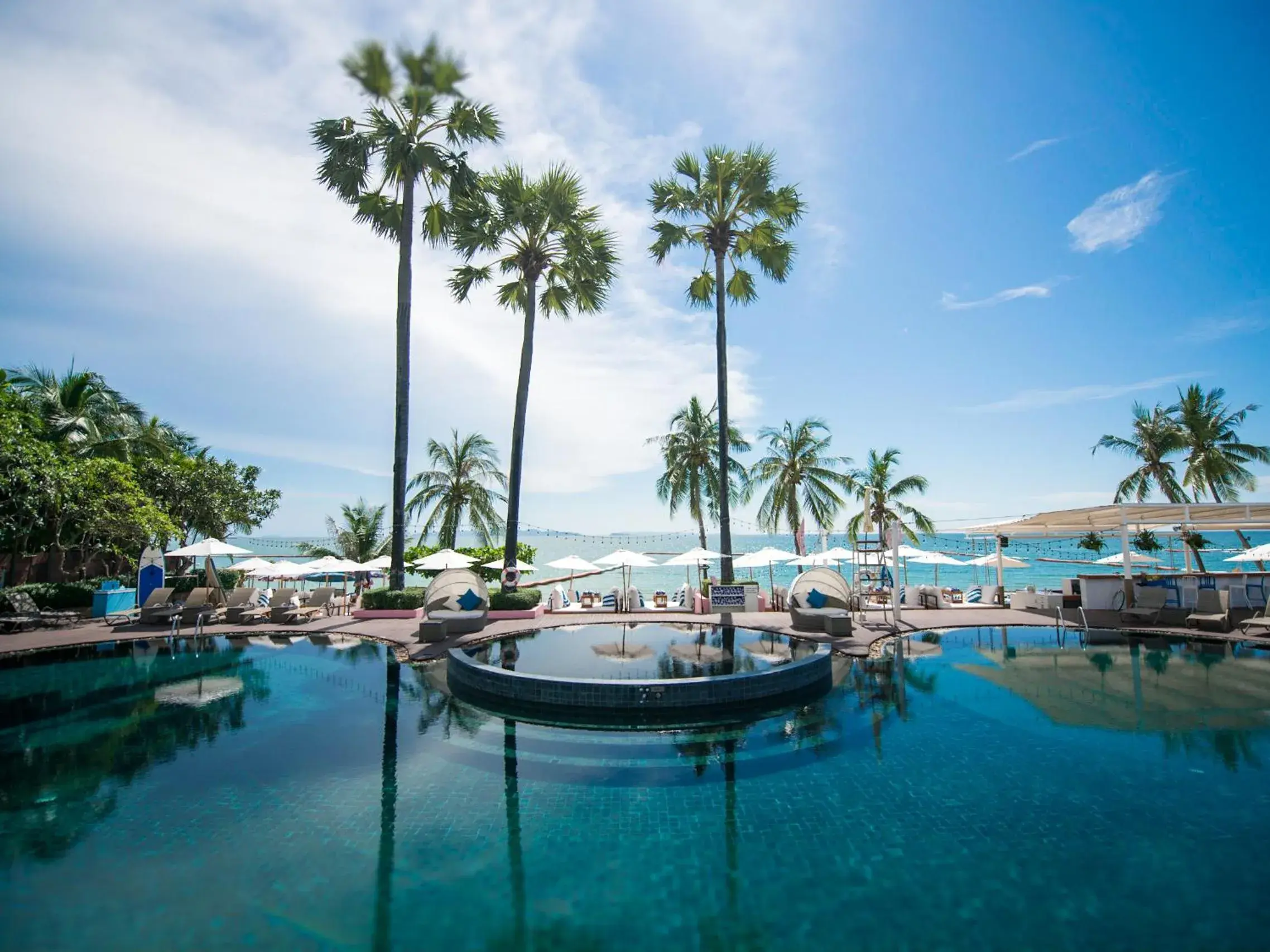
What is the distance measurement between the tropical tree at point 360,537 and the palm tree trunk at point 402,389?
1231 cm

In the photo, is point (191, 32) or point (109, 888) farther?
point (191, 32)

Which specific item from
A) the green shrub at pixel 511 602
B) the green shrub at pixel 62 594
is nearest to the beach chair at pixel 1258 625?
the green shrub at pixel 511 602

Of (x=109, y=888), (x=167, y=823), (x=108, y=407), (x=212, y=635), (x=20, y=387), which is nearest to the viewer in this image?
(x=109, y=888)

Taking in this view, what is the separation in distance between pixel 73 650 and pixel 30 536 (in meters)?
9.62

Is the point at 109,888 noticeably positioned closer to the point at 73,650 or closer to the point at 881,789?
the point at 881,789

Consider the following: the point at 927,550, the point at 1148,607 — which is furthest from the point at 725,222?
the point at 927,550

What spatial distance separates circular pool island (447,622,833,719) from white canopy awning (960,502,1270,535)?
1052 cm

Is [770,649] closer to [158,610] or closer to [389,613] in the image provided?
[389,613]

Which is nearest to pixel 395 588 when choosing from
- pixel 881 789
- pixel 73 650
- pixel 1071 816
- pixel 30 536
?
pixel 73 650

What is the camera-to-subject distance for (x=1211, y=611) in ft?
49.9

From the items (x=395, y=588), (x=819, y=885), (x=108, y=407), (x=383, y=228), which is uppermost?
(x=383, y=228)

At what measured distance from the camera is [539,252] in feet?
66.1

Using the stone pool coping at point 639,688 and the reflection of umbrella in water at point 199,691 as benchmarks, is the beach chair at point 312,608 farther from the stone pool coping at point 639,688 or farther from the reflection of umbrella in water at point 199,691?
the stone pool coping at point 639,688

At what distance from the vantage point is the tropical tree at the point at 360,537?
1198 inches
